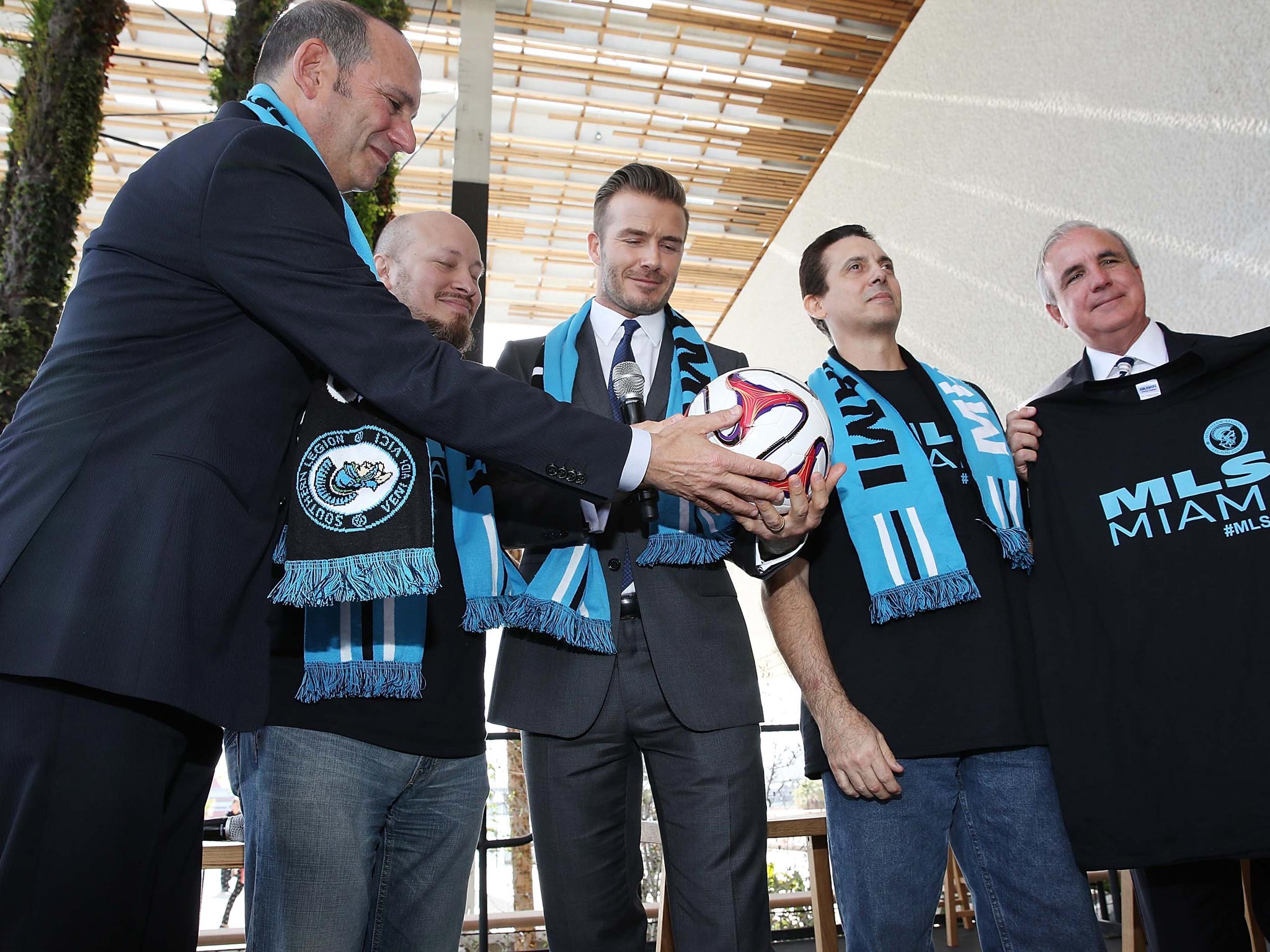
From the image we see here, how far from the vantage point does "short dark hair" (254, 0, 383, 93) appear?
1642mm

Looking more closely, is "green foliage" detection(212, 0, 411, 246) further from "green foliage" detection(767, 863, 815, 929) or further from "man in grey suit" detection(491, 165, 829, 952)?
"green foliage" detection(767, 863, 815, 929)

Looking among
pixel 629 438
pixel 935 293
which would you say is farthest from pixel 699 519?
pixel 935 293

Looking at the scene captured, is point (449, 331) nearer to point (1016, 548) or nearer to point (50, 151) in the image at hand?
point (1016, 548)

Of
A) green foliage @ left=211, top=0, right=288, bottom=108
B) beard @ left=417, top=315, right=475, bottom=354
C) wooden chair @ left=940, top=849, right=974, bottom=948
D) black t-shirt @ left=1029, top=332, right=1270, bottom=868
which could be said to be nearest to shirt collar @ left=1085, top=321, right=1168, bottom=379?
black t-shirt @ left=1029, top=332, right=1270, bottom=868

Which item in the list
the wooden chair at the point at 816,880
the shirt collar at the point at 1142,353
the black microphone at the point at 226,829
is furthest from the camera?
the wooden chair at the point at 816,880

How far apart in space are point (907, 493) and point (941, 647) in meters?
0.32

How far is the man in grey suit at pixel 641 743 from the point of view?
173 cm

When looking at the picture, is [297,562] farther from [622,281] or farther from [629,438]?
[622,281]

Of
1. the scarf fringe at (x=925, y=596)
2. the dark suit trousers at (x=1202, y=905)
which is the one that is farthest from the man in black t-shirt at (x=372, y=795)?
the dark suit trousers at (x=1202, y=905)

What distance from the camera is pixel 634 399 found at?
72.7 inches

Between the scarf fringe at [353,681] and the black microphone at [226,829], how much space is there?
512mm

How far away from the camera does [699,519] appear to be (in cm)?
187

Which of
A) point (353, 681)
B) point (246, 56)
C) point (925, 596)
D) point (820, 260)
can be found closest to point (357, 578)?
point (353, 681)

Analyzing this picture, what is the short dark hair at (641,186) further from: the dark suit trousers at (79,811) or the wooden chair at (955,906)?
the wooden chair at (955,906)
